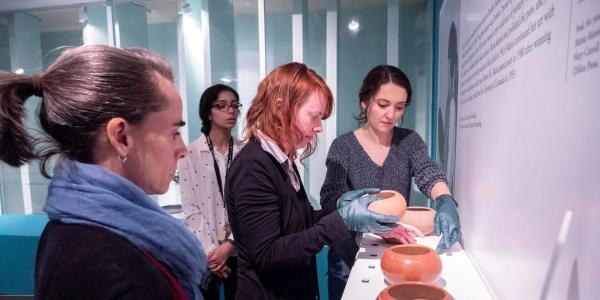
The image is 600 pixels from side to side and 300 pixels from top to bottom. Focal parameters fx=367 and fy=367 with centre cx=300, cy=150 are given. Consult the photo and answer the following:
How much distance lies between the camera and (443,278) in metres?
0.92

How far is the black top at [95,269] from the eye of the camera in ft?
1.54

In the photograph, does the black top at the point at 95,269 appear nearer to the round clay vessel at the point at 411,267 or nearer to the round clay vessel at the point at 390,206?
the round clay vessel at the point at 411,267

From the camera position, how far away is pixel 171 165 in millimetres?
660

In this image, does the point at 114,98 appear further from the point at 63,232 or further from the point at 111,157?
the point at 63,232

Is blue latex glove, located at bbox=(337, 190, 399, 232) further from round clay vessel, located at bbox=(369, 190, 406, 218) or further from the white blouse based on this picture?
the white blouse

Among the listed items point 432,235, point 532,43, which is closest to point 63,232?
point 532,43

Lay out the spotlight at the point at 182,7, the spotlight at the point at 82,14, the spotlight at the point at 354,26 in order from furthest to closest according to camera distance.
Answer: the spotlight at the point at 82,14 → the spotlight at the point at 182,7 → the spotlight at the point at 354,26

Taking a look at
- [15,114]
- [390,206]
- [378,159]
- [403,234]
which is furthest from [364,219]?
[15,114]

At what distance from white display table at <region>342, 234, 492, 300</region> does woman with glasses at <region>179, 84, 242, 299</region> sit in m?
0.87

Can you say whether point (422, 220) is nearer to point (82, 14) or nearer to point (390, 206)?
point (390, 206)

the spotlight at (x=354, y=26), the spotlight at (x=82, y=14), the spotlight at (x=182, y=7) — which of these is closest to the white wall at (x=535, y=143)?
the spotlight at (x=354, y=26)

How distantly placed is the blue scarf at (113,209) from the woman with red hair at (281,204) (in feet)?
1.09

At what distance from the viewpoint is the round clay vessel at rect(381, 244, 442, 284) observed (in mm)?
805

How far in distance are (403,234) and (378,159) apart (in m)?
0.40
